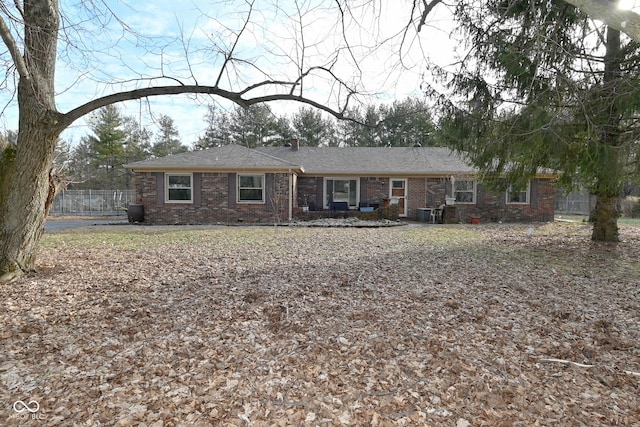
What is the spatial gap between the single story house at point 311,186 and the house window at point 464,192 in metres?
0.04

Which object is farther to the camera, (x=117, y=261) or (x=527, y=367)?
(x=117, y=261)

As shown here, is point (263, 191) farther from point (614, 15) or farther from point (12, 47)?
point (614, 15)

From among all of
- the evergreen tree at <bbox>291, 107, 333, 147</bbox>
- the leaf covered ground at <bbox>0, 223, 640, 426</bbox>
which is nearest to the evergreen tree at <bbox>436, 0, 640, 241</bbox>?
the leaf covered ground at <bbox>0, 223, 640, 426</bbox>

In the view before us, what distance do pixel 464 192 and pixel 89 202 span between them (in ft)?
72.3

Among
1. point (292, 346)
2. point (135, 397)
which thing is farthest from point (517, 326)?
point (135, 397)

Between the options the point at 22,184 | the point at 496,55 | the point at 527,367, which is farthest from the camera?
the point at 496,55

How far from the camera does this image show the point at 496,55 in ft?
22.5

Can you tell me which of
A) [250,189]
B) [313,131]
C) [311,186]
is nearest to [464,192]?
[311,186]

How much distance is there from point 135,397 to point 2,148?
4.26 metres

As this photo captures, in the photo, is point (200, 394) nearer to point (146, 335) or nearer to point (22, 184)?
point (146, 335)

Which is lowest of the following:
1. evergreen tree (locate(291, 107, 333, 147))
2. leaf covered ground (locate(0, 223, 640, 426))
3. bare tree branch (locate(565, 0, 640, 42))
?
leaf covered ground (locate(0, 223, 640, 426))

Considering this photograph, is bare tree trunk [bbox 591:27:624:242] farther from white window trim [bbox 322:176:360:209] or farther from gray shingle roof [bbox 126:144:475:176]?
white window trim [bbox 322:176:360:209]

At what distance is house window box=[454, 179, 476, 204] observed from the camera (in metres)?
16.2

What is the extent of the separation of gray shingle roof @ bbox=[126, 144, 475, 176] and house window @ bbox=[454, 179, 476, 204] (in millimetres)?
654
